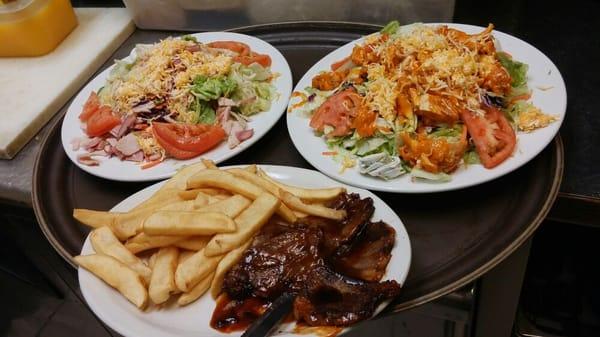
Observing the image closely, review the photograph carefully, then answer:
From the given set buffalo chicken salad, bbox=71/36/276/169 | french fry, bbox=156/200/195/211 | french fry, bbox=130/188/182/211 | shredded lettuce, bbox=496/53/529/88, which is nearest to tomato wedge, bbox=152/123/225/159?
buffalo chicken salad, bbox=71/36/276/169

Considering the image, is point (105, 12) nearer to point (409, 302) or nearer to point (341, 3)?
point (341, 3)

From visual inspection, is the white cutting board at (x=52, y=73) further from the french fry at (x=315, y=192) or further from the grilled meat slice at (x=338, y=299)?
the grilled meat slice at (x=338, y=299)

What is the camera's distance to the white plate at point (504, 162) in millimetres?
1347

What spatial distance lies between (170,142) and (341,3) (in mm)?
901

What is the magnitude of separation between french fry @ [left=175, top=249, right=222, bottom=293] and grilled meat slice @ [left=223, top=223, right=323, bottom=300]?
50mm

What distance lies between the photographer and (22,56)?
7.83ft

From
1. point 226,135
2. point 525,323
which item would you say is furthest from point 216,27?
point 525,323

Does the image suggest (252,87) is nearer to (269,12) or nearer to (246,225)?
(269,12)

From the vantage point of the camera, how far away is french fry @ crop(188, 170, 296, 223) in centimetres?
123

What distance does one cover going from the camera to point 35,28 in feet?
7.53

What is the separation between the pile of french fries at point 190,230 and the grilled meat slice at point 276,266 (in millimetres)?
29

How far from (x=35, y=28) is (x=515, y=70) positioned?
1930 millimetres

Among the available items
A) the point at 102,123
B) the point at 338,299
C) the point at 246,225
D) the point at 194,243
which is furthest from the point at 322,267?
the point at 102,123

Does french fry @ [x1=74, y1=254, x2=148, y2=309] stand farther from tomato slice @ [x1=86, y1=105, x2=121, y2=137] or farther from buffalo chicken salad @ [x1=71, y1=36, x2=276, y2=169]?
tomato slice @ [x1=86, y1=105, x2=121, y2=137]
